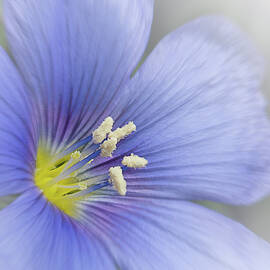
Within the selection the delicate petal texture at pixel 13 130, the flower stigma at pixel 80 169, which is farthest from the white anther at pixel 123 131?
the delicate petal texture at pixel 13 130

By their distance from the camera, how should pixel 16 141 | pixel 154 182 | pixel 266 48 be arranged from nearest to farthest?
pixel 16 141
pixel 154 182
pixel 266 48

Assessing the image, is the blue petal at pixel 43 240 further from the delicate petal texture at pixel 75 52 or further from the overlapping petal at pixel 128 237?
the delicate petal texture at pixel 75 52

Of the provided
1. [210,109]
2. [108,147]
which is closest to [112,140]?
[108,147]

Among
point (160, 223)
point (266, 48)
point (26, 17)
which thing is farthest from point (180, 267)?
point (266, 48)

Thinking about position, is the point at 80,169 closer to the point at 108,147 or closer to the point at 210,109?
the point at 108,147

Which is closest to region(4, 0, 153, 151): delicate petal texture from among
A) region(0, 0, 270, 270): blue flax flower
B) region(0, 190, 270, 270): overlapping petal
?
region(0, 0, 270, 270): blue flax flower

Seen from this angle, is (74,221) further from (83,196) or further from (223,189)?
(223,189)
